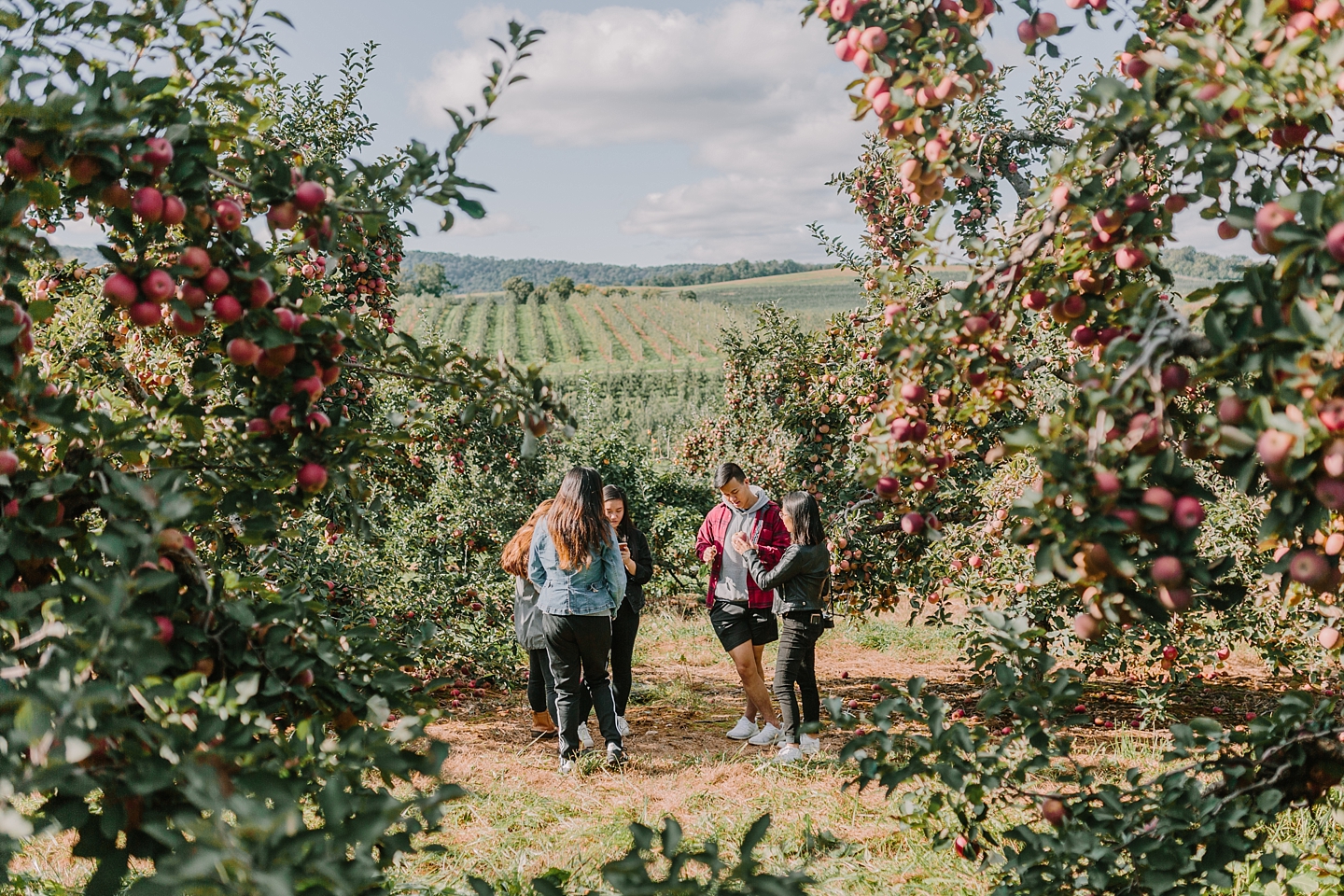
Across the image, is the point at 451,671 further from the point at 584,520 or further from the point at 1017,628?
the point at 1017,628

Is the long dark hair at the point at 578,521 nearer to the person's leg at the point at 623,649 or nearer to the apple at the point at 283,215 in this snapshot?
the person's leg at the point at 623,649

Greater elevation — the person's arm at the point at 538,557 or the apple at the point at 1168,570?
the apple at the point at 1168,570

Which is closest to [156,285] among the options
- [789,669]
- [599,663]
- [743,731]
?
[599,663]

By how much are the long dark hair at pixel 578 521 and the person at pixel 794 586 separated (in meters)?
0.89

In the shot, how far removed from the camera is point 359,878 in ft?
3.63

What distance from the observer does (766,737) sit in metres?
5.21

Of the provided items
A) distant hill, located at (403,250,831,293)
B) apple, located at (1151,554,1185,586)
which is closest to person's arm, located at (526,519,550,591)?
apple, located at (1151,554,1185,586)

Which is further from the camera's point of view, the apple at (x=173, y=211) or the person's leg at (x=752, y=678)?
the person's leg at (x=752, y=678)

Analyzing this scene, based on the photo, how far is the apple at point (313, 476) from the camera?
1.58 metres

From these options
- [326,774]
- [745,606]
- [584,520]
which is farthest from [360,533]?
[745,606]

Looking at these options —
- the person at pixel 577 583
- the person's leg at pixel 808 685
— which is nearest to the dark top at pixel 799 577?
the person's leg at pixel 808 685

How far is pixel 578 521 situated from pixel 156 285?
2940mm

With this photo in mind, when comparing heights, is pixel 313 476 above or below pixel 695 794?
above

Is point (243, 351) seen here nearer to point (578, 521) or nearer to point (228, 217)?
point (228, 217)
